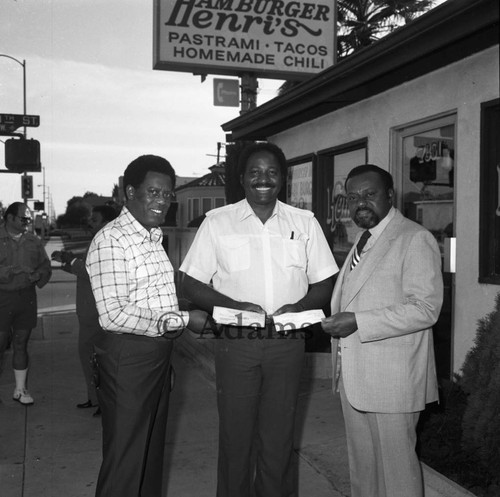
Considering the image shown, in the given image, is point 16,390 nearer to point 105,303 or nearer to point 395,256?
point 105,303

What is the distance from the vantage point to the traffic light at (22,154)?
16.9 ft

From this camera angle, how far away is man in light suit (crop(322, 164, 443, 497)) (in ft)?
8.84

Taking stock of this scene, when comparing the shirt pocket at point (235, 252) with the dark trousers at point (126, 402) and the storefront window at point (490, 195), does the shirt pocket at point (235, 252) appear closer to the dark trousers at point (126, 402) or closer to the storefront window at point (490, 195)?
the dark trousers at point (126, 402)

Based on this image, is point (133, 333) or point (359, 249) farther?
point (359, 249)

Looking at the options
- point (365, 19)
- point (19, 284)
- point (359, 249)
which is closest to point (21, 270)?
point (19, 284)

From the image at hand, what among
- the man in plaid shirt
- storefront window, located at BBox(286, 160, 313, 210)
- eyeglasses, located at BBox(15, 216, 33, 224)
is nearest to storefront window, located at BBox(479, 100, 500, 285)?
the man in plaid shirt

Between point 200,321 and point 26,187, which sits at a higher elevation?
point 26,187

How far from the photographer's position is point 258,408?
2.90m

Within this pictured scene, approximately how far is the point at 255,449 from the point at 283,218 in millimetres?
1168

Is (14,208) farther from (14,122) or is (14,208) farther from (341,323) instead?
(341,323)

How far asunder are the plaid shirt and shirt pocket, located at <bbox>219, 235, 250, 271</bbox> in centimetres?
29

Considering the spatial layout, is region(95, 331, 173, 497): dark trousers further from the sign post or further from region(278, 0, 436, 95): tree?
region(278, 0, 436, 95): tree

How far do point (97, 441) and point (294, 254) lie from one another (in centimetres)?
277

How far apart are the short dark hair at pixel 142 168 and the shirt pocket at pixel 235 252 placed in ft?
1.28
